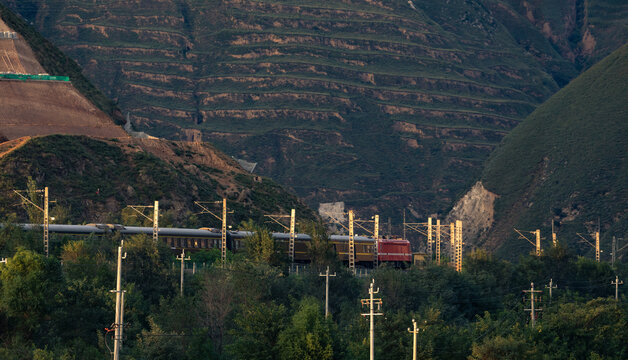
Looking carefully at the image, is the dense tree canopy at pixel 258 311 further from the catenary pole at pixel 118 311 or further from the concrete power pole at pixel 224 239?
the catenary pole at pixel 118 311

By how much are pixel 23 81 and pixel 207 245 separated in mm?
49475

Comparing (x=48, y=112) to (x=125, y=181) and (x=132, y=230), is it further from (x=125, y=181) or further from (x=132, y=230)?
(x=132, y=230)

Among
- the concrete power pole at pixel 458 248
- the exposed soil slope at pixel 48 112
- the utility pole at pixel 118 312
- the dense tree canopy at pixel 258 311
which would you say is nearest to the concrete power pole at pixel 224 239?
the dense tree canopy at pixel 258 311

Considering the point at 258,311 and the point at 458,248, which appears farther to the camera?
the point at 458,248

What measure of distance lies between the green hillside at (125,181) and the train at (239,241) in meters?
13.2

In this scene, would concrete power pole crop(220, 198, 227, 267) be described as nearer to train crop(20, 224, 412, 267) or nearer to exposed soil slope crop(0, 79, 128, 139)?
train crop(20, 224, 412, 267)

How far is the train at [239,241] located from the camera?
335 ft

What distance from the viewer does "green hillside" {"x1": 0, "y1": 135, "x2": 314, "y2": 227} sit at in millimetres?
129500

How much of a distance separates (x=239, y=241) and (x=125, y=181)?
31.4 metres

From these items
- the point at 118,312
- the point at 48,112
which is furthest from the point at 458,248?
the point at 118,312

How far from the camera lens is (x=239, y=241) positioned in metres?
114

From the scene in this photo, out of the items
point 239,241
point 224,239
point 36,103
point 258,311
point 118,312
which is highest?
point 36,103

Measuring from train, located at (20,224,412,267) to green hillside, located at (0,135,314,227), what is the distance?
13225 mm

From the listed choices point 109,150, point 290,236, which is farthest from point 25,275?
point 109,150
